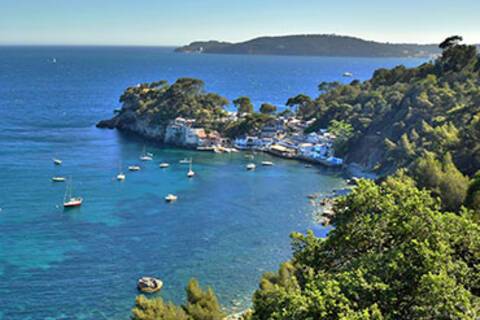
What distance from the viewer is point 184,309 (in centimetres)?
2038

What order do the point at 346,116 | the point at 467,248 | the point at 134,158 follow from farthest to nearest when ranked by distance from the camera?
the point at 346,116 < the point at 134,158 < the point at 467,248

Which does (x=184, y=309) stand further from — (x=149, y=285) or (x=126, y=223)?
(x=126, y=223)

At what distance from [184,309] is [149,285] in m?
6.85

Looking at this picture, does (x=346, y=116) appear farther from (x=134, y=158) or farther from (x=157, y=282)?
(x=157, y=282)

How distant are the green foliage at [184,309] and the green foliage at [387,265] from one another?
7185mm

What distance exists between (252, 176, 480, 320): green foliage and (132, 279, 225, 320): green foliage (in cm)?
719

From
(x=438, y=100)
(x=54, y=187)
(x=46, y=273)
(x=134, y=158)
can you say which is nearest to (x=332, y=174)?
(x=438, y=100)

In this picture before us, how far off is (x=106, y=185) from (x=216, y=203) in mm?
11190

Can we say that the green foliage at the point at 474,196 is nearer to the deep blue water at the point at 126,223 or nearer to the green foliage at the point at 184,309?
the deep blue water at the point at 126,223

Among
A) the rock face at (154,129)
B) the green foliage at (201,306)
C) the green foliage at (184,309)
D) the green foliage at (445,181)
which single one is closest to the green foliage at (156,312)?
the green foliage at (184,309)

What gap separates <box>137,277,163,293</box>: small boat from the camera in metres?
26.6

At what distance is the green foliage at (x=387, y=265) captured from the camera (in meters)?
9.63

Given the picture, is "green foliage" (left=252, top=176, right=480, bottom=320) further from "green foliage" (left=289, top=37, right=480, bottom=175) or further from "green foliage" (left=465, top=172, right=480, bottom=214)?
"green foliage" (left=289, top=37, right=480, bottom=175)

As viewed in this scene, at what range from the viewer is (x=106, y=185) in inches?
1831
